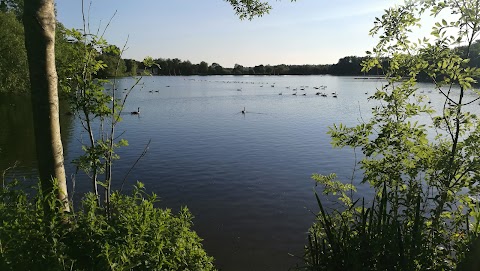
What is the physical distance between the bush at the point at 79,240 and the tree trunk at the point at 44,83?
1.33ft

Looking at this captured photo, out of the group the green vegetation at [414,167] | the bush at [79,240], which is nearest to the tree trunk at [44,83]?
the bush at [79,240]

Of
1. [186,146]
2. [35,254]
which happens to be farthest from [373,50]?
[186,146]

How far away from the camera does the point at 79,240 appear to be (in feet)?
13.1

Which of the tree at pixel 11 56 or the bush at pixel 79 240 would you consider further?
the tree at pixel 11 56

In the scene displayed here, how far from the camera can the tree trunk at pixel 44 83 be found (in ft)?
13.5

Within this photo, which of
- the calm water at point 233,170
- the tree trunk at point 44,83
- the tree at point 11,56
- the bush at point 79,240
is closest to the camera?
the bush at point 79,240

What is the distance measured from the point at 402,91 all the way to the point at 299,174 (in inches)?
544

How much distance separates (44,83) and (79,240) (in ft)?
6.75

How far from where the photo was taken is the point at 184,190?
16156 mm

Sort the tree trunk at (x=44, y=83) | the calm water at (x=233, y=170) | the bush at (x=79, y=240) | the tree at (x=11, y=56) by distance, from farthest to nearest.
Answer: the tree at (x=11, y=56) → the calm water at (x=233, y=170) → the tree trunk at (x=44, y=83) → the bush at (x=79, y=240)

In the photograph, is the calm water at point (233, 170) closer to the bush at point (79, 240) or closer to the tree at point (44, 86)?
the tree at point (44, 86)

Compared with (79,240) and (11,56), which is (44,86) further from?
(11,56)

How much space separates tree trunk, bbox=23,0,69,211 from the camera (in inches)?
162

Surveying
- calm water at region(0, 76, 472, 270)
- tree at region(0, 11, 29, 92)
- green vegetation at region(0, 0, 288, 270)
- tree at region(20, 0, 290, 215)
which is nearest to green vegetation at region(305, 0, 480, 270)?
calm water at region(0, 76, 472, 270)
